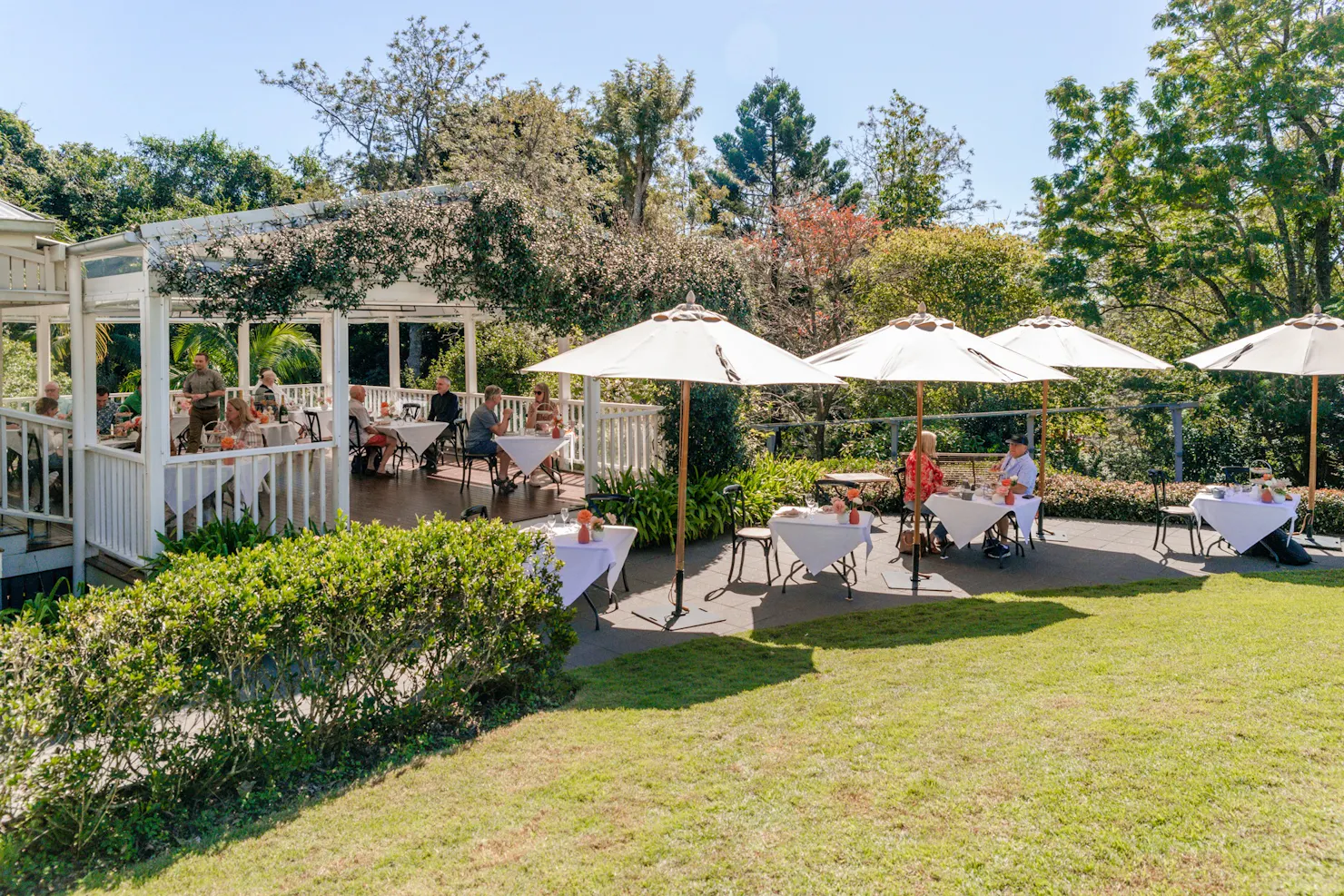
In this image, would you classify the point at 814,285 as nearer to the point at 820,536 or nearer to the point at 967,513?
the point at 967,513

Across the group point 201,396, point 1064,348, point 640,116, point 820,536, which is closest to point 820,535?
point 820,536

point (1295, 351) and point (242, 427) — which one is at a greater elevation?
point (1295, 351)

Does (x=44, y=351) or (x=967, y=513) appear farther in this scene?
(x=44, y=351)

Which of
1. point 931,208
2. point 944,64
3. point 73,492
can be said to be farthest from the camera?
point 931,208

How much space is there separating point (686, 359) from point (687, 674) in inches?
85.2

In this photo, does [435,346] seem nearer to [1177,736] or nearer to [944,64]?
[944,64]

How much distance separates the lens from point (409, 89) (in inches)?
929

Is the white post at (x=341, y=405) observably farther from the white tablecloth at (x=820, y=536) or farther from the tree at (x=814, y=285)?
the tree at (x=814, y=285)

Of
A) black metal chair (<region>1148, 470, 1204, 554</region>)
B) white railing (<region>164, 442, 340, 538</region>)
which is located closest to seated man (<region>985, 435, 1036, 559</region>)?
black metal chair (<region>1148, 470, 1204, 554</region>)

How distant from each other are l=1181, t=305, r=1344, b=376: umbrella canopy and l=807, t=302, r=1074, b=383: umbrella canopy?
2.28 metres

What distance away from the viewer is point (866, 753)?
414 cm

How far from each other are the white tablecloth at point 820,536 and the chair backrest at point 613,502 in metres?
1.46

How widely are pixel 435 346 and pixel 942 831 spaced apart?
25678mm

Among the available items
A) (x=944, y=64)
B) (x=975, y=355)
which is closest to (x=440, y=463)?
(x=975, y=355)
